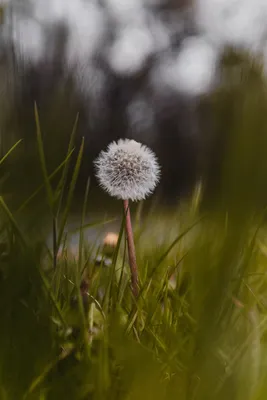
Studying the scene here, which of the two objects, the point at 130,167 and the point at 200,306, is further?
the point at 130,167

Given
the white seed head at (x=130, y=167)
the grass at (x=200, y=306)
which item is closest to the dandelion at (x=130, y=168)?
the white seed head at (x=130, y=167)

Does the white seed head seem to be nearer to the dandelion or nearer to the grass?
the dandelion

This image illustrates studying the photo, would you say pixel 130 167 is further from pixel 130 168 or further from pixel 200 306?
pixel 200 306

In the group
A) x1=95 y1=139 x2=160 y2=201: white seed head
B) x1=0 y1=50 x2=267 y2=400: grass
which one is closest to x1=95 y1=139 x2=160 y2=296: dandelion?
x1=95 y1=139 x2=160 y2=201: white seed head

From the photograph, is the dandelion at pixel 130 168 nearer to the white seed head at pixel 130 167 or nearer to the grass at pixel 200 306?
the white seed head at pixel 130 167

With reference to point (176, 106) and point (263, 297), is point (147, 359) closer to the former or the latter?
point (263, 297)

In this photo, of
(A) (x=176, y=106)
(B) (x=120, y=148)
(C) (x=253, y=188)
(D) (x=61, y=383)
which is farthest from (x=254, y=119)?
(A) (x=176, y=106)

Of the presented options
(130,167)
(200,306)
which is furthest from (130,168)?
(200,306)

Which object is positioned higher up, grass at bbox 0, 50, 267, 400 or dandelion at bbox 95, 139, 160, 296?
grass at bbox 0, 50, 267, 400
